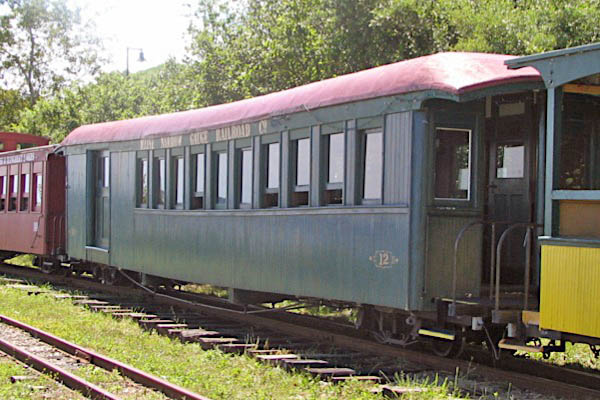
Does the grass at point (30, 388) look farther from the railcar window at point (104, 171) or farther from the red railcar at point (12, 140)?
the red railcar at point (12, 140)

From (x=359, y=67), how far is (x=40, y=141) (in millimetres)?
10391

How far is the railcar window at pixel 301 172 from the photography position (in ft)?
34.1

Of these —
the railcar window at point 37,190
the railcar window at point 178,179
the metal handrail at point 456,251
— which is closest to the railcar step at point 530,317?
the metal handrail at point 456,251

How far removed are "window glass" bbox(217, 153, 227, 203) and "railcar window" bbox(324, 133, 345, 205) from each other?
8.48 feet

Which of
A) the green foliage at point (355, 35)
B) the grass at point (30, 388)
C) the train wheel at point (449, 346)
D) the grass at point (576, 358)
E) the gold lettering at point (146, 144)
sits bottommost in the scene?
the grass at point (30, 388)

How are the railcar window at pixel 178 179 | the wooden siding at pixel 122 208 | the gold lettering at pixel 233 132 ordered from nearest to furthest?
the gold lettering at pixel 233 132, the railcar window at pixel 178 179, the wooden siding at pixel 122 208

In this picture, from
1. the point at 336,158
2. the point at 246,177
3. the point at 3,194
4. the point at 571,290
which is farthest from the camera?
the point at 3,194

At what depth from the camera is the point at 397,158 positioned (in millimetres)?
8789

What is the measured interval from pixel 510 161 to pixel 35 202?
12988mm

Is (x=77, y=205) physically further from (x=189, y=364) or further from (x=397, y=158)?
(x=397, y=158)

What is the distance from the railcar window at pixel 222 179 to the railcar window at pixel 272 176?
114 centimetres

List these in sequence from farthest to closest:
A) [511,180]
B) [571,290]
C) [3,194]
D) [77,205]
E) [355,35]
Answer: [3,194] → [355,35] → [77,205] → [511,180] → [571,290]

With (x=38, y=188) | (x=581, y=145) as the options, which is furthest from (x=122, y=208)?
(x=581, y=145)

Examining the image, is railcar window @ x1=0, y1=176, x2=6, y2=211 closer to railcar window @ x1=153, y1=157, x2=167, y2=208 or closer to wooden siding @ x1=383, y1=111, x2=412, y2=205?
railcar window @ x1=153, y1=157, x2=167, y2=208
